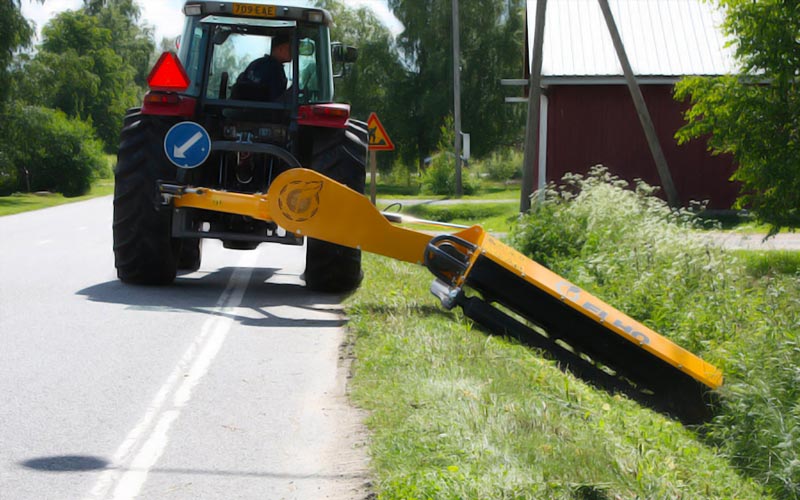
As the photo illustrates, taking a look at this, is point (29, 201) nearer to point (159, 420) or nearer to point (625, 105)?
point (625, 105)

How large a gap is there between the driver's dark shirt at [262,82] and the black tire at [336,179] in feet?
2.35

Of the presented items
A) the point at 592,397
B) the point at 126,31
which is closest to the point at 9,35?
the point at 592,397

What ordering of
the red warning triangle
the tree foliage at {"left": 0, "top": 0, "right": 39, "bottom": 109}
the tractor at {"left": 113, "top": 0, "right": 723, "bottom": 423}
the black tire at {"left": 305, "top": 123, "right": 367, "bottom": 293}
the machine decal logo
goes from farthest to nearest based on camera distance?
the tree foliage at {"left": 0, "top": 0, "right": 39, "bottom": 109} < the black tire at {"left": 305, "top": 123, "right": 367, "bottom": 293} < the red warning triangle < the machine decal logo < the tractor at {"left": 113, "top": 0, "right": 723, "bottom": 423}

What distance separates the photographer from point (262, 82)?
439 inches

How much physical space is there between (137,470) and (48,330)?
3619 millimetres

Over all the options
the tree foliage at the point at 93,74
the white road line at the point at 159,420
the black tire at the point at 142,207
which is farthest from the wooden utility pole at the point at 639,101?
the tree foliage at the point at 93,74

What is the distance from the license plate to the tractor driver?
0.52 metres

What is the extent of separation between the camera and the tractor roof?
10852mm

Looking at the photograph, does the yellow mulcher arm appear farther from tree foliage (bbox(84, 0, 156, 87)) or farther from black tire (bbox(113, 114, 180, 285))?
tree foliage (bbox(84, 0, 156, 87))

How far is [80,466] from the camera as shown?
503 cm

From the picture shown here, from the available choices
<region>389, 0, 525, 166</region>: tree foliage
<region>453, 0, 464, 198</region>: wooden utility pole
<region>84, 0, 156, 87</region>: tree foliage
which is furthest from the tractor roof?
<region>84, 0, 156, 87</region>: tree foliage

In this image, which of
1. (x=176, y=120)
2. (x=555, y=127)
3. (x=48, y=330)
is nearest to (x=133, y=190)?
(x=176, y=120)

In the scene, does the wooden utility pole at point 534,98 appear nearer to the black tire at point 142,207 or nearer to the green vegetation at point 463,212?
the green vegetation at point 463,212

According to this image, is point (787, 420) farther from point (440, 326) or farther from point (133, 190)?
point (133, 190)
